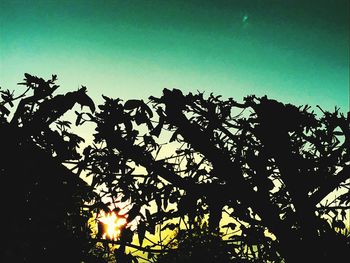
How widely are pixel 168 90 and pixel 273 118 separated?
4.05ft

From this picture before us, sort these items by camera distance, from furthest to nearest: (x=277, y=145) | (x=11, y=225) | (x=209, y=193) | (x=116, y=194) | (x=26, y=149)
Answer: (x=116, y=194) < (x=277, y=145) < (x=209, y=193) < (x=26, y=149) < (x=11, y=225)

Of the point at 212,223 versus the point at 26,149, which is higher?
the point at 26,149

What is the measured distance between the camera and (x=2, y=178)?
8.11 ft

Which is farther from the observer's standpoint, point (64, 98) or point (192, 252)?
point (192, 252)

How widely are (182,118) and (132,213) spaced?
122 centimetres

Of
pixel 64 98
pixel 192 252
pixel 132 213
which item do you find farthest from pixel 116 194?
pixel 64 98

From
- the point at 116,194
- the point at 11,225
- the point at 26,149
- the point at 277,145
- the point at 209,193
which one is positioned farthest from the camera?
the point at 116,194

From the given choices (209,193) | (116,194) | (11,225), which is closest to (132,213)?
(116,194)

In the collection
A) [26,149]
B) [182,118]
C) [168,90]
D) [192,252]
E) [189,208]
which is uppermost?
[168,90]

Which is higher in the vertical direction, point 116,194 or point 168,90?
point 168,90

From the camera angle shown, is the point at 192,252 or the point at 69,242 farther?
the point at 192,252

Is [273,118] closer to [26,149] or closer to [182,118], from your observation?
[182,118]

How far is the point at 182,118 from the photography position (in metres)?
2.96

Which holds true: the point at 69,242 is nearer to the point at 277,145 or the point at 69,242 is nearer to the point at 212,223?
the point at 212,223
